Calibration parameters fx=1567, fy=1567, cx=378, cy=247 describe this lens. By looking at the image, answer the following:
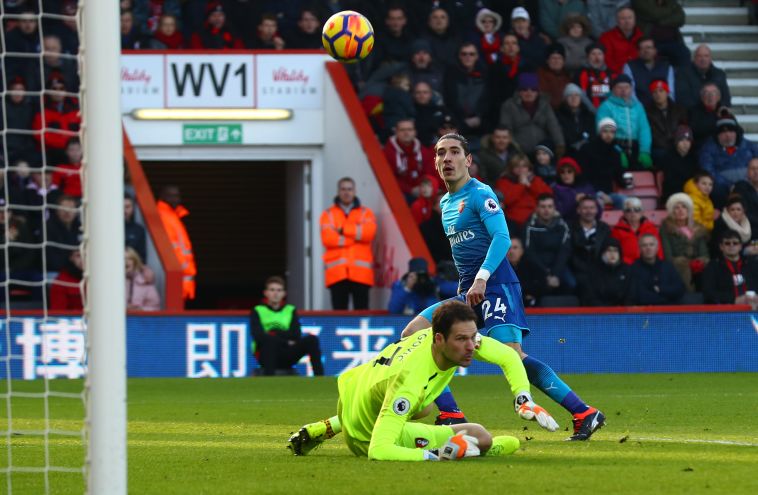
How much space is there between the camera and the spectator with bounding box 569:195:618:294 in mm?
17355

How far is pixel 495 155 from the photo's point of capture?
18.5 m

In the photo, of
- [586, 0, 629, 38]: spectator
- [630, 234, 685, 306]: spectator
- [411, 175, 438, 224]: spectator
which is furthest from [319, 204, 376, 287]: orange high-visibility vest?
[586, 0, 629, 38]: spectator

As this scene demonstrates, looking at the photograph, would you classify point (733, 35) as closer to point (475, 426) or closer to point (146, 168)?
point (146, 168)

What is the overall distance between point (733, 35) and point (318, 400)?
41.9ft

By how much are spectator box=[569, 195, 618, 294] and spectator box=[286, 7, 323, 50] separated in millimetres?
4360

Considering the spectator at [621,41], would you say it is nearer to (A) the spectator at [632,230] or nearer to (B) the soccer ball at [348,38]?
(A) the spectator at [632,230]

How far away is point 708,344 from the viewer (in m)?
16.6

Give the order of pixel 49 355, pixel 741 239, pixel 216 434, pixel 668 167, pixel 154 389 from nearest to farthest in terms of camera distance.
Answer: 1. pixel 216 434
2. pixel 154 389
3. pixel 49 355
4. pixel 741 239
5. pixel 668 167

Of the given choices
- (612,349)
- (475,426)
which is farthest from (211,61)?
(475,426)

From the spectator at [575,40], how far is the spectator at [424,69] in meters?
1.97

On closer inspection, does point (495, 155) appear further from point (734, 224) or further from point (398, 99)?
point (734, 224)

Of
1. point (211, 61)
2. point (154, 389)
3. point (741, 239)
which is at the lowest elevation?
point (154, 389)

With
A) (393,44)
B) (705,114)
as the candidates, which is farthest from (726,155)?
(393,44)

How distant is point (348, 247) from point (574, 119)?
367 centimetres
